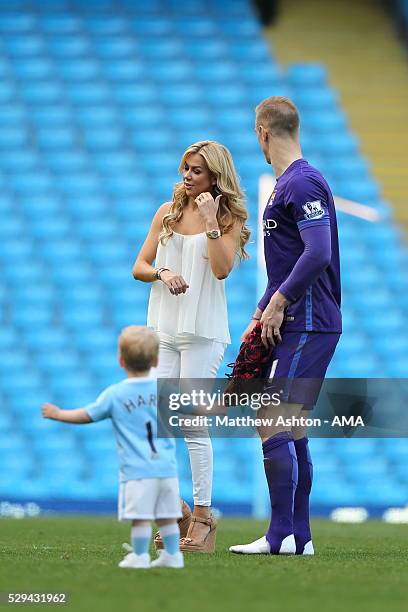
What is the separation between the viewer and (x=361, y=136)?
14562 millimetres

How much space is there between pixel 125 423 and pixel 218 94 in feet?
34.7

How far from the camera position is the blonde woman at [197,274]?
530cm

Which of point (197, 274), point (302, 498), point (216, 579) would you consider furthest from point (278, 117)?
point (216, 579)

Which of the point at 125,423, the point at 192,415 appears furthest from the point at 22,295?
the point at 125,423

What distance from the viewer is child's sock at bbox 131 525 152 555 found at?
169 inches

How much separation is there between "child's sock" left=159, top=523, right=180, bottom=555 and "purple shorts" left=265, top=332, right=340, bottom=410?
92 cm

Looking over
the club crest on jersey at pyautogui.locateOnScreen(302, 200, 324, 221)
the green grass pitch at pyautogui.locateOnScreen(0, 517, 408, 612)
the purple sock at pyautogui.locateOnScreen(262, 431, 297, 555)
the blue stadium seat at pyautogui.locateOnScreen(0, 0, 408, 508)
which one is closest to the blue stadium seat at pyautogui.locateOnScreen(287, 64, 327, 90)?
the blue stadium seat at pyautogui.locateOnScreen(0, 0, 408, 508)

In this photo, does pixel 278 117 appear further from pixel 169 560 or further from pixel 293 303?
pixel 169 560

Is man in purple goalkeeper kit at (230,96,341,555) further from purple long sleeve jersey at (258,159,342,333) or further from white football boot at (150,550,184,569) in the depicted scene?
white football boot at (150,550,184,569)

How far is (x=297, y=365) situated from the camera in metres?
5.10

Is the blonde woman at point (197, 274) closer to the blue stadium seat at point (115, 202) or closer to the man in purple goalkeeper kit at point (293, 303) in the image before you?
the man in purple goalkeeper kit at point (293, 303)

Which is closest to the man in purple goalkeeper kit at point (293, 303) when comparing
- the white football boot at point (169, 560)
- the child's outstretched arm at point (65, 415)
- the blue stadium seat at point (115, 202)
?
the white football boot at point (169, 560)

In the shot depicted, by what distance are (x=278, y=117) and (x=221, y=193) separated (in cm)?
41

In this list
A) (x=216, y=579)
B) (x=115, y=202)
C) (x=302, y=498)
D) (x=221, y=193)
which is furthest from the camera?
(x=115, y=202)
